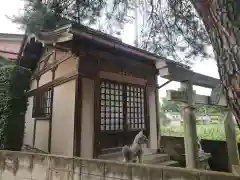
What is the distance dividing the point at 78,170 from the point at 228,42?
2918 millimetres

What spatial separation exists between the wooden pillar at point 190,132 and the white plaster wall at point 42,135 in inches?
168

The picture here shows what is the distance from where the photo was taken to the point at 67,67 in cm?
639

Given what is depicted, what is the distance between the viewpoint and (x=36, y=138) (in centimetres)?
741

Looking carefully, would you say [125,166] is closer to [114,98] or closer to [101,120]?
[101,120]

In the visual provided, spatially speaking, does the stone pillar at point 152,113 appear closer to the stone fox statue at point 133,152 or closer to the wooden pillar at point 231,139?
the stone fox statue at point 133,152

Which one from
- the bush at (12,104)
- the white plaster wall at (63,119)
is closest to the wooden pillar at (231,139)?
the white plaster wall at (63,119)

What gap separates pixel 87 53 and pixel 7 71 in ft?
7.09

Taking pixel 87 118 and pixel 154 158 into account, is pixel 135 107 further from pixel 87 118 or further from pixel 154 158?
pixel 87 118

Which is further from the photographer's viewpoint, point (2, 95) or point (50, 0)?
point (2, 95)

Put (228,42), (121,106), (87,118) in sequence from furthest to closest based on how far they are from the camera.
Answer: (121,106) < (87,118) < (228,42)

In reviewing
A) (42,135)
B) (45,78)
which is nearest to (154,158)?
(42,135)

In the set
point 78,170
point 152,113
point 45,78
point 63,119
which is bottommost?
point 78,170

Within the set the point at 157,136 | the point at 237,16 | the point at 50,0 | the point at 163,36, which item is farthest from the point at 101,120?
the point at 237,16

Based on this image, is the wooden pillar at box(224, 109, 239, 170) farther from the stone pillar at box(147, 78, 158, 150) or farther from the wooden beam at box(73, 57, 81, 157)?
the wooden beam at box(73, 57, 81, 157)
